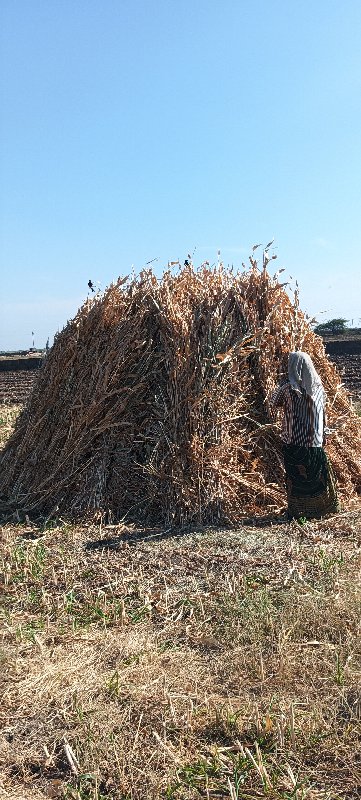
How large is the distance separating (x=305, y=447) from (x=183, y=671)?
119 inches

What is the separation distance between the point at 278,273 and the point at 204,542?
2.96 metres

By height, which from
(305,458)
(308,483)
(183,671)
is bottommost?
(183,671)

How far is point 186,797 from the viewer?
2574 millimetres

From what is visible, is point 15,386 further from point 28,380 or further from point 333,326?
point 333,326

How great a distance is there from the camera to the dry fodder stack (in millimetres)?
6398

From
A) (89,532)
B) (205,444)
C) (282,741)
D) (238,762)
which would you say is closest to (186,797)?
(238,762)

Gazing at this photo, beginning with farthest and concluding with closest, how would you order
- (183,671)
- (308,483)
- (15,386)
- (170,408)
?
1. (15,386)
2. (170,408)
3. (308,483)
4. (183,671)

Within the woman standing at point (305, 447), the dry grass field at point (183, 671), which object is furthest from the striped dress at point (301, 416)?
the dry grass field at point (183, 671)

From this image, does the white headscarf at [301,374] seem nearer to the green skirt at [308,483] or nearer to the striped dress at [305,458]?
the striped dress at [305,458]

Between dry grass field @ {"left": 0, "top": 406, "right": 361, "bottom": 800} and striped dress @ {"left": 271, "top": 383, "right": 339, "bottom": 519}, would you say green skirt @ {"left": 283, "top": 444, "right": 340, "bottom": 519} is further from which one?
dry grass field @ {"left": 0, "top": 406, "right": 361, "bottom": 800}

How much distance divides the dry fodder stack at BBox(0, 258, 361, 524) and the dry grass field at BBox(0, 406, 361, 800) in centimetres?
96

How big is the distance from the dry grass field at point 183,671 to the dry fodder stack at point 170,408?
37.8 inches

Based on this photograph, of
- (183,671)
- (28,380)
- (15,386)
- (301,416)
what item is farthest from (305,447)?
(28,380)

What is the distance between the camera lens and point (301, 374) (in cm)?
620
